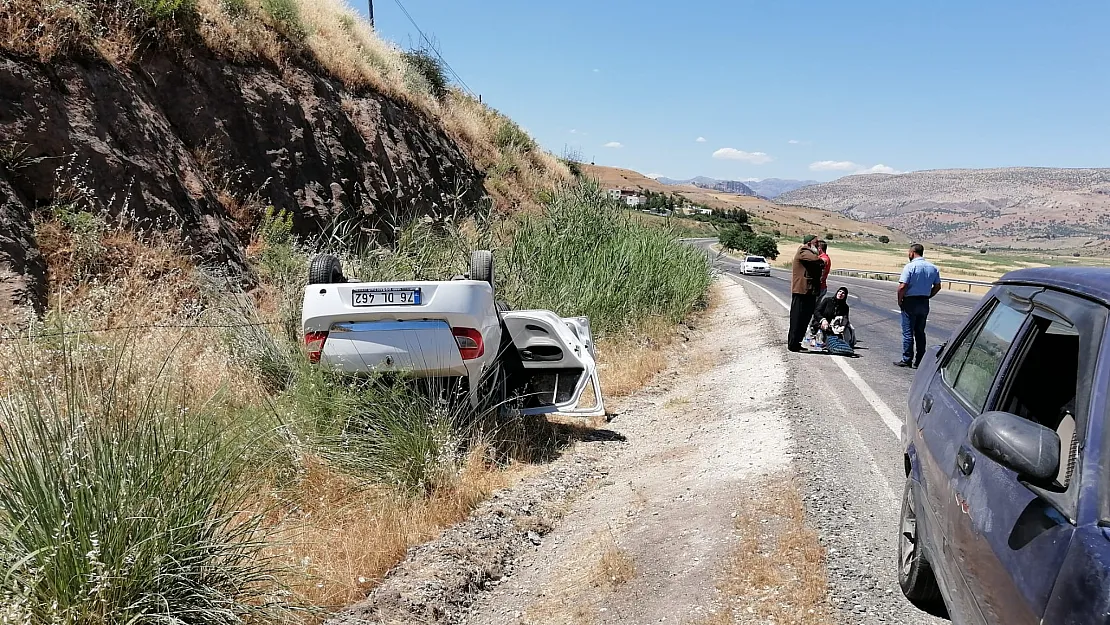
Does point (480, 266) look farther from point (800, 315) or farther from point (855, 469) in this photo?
point (800, 315)

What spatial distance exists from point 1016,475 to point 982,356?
1121mm

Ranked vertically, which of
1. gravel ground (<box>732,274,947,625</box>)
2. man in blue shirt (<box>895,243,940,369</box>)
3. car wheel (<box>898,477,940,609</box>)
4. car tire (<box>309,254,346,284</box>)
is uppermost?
car tire (<box>309,254,346,284</box>)

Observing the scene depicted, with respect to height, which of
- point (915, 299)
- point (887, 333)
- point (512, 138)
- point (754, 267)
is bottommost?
point (754, 267)

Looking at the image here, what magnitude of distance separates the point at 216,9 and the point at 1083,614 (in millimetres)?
14897

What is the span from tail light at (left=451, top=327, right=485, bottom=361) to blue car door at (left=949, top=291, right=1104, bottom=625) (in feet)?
11.3

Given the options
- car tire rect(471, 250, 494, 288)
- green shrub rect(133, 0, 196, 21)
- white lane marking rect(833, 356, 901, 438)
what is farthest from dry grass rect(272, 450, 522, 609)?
green shrub rect(133, 0, 196, 21)

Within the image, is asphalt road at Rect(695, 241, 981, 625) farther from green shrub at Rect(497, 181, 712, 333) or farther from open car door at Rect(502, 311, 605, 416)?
green shrub at Rect(497, 181, 712, 333)

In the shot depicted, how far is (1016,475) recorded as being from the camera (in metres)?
2.32

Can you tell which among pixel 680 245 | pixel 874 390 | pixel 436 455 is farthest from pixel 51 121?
pixel 680 245

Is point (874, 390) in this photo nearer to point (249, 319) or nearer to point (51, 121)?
point (249, 319)

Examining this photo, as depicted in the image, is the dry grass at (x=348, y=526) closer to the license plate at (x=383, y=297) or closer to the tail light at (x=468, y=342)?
the tail light at (x=468, y=342)

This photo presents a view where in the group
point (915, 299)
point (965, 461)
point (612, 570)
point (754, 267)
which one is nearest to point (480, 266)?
point (612, 570)

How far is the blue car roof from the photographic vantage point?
2416mm

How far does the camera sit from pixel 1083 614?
1797 mm
